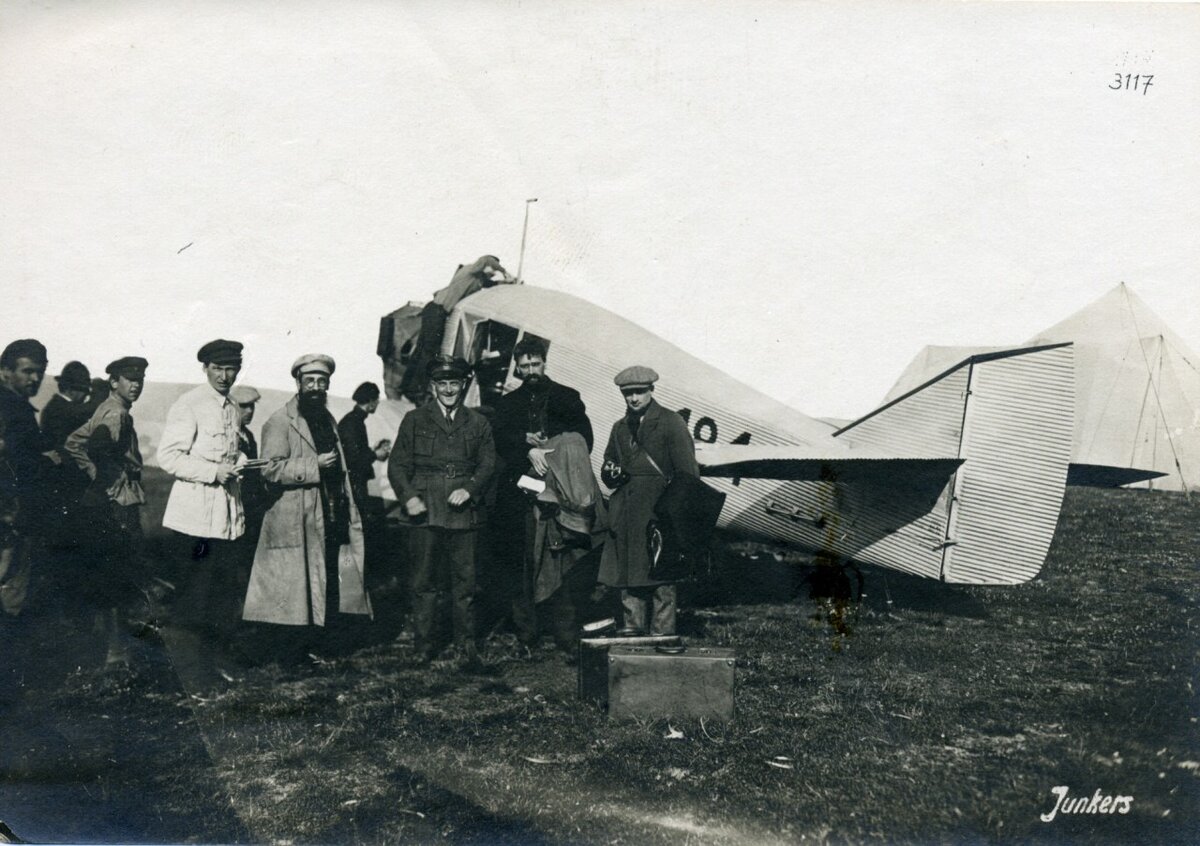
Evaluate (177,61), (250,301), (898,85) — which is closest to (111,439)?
(250,301)

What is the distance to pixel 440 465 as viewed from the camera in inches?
168

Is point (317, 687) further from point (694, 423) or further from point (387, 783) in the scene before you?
point (694, 423)

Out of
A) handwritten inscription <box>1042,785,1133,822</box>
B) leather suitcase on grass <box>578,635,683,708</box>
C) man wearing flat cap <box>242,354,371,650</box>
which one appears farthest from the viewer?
man wearing flat cap <box>242,354,371,650</box>

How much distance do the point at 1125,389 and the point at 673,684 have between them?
3.83m

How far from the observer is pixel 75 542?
167 inches

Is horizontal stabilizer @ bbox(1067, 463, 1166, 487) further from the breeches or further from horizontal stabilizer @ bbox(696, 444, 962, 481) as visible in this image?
the breeches

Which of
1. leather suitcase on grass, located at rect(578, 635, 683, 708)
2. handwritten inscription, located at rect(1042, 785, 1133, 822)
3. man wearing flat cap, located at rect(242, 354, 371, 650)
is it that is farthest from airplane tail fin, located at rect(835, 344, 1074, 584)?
man wearing flat cap, located at rect(242, 354, 371, 650)

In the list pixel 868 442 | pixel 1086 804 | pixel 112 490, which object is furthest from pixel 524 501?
pixel 1086 804

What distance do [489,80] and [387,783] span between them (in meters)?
3.64

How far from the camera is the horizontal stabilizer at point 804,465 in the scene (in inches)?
167

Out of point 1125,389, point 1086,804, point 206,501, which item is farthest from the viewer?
point 1125,389

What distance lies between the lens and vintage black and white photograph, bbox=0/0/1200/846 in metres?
4.04

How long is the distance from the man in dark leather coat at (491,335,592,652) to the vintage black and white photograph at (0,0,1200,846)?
1.1 inches

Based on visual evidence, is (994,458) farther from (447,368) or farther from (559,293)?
(447,368)
